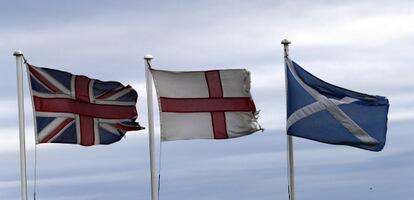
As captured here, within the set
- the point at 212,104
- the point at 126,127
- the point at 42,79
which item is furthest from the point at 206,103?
the point at 42,79

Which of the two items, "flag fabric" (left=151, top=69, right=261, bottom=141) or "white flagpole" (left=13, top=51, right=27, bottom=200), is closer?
"white flagpole" (left=13, top=51, right=27, bottom=200)

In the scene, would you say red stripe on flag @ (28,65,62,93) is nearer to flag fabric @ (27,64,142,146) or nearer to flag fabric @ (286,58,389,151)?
flag fabric @ (27,64,142,146)

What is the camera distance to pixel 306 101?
40219 millimetres

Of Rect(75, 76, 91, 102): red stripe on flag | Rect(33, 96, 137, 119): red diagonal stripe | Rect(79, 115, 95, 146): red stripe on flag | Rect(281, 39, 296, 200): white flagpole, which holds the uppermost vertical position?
Rect(75, 76, 91, 102): red stripe on flag

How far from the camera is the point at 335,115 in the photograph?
40.1m

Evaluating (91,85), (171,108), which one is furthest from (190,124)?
(91,85)

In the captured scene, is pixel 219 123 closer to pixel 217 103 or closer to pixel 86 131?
pixel 217 103

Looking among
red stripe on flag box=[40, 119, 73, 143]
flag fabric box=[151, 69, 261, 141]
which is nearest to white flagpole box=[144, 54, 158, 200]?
flag fabric box=[151, 69, 261, 141]

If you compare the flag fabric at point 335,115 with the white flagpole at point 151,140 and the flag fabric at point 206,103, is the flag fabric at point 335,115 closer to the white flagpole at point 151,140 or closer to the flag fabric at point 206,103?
the flag fabric at point 206,103

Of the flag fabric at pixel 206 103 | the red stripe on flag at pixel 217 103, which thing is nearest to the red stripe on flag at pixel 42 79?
the flag fabric at pixel 206 103

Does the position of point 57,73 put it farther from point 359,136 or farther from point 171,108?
point 359,136

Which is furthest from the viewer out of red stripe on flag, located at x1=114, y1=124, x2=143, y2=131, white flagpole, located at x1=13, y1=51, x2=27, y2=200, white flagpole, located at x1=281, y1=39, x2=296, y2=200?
red stripe on flag, located at x1=114, y1=124, x2=143, y2=131

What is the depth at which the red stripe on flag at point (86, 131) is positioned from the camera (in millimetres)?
40719

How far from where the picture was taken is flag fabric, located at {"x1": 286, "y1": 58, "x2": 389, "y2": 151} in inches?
1572
